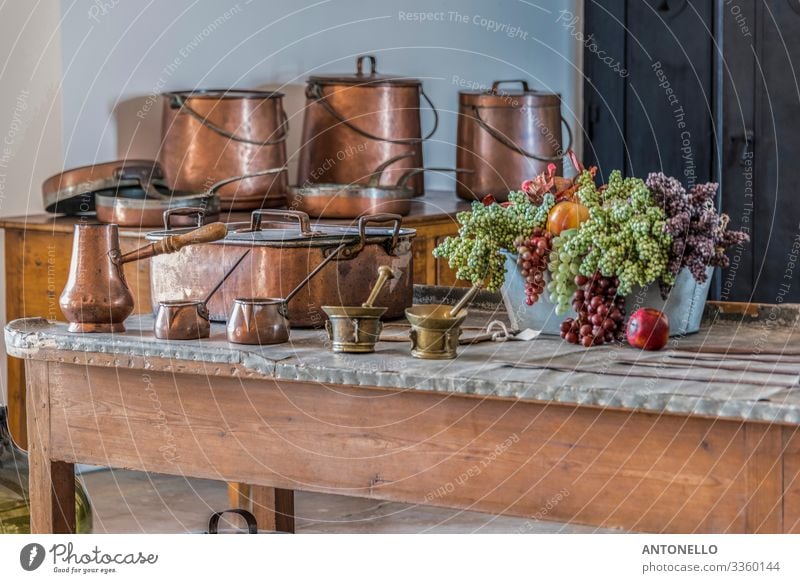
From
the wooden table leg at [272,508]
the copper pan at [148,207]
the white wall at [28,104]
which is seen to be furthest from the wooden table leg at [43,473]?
the white wall at [28,104]

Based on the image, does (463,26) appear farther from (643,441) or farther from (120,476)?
(643,441)

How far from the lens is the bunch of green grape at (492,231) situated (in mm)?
2170

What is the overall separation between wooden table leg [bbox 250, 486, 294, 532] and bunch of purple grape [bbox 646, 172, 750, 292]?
1.14m

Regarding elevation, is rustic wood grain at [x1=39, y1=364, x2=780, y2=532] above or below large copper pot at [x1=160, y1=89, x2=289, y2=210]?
below

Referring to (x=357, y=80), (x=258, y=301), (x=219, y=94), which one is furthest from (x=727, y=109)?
(x=258, y=301)

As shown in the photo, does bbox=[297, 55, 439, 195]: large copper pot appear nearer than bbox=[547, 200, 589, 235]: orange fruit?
No

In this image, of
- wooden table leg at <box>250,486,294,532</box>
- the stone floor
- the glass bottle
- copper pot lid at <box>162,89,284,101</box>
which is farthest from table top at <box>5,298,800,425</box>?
copper pot lid at <box>162,89,284,101</box>

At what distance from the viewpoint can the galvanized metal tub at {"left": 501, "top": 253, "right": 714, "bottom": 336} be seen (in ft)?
6.98

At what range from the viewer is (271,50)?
170 inches

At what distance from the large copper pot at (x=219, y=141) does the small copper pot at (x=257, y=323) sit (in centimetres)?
166

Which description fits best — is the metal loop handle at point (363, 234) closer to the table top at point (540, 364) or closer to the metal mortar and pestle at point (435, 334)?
the table top at point (540, 364)

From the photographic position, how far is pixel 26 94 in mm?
3623

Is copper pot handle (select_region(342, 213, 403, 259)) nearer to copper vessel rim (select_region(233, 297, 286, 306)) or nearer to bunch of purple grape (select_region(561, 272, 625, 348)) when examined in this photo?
copper vessel rim (select_region(233, 297, 286, 306))
